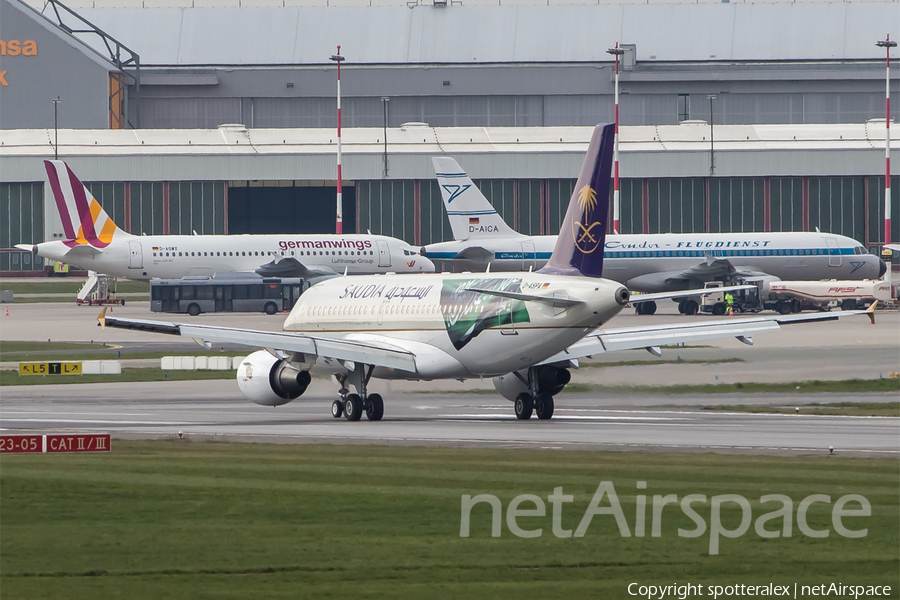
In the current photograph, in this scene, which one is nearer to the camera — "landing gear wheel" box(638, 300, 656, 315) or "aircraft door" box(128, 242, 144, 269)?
"landing gear wheel" box(638, 300, 656, 315)

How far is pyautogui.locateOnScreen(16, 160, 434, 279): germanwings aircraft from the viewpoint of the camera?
3184 inches

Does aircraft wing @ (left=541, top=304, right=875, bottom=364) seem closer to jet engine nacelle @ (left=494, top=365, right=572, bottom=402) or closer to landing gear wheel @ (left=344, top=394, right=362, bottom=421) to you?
jet engine nacelle @ (left=494, top=365, right=572, bottom=402)

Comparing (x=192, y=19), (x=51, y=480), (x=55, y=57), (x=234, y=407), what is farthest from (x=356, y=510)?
(x=192, y=19)

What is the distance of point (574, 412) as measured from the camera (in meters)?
32.9

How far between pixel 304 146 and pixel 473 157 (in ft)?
50.8

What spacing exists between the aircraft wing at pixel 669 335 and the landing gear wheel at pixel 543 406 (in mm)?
1175

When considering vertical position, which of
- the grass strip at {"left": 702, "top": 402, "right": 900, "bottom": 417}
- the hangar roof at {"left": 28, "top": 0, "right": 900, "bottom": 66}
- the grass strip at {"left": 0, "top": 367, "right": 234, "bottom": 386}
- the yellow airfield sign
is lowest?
the grass strip at {"left": 702, "top": 402, "right": 900, "bottom": 417}

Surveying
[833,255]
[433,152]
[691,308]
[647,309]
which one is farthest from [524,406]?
[433,152]

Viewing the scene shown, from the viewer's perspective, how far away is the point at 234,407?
34719mm

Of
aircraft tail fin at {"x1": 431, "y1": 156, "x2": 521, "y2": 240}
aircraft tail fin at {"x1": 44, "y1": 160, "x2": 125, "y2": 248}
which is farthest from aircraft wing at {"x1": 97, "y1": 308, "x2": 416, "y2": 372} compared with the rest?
aircraft tail fin at {"x1": 44, "y1": 160, "x2": 125, "y2": 248}

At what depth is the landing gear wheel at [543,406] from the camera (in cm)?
3022

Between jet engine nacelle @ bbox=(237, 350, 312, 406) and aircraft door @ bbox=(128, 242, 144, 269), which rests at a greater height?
A: aircraft door @ bbox=(128, 242, 144, 269)

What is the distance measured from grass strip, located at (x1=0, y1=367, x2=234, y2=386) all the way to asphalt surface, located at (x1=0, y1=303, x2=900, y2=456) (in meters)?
1.49

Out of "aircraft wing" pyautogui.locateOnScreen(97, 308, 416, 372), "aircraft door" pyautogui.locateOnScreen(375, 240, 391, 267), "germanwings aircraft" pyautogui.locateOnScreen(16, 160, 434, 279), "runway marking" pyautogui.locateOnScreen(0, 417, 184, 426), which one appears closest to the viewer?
"aircraft wing" pyautogui.locateOnScreen(97, 308, 416, 372)
